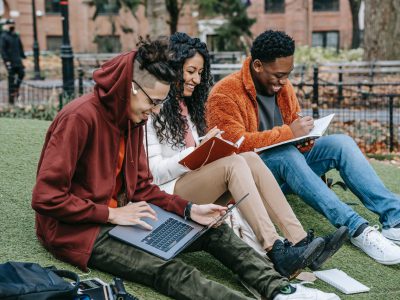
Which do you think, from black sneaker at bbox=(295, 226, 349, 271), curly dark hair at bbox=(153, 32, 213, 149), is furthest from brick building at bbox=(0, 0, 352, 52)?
black sneaker at bbox=(295, 226, 349, 271)

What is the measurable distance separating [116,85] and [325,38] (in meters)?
36.2

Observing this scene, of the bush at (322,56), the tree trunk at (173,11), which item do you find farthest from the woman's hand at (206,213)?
the bush at (322,56)

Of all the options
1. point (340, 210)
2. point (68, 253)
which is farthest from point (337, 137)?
point (68, 253)

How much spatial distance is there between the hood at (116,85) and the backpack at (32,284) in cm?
93

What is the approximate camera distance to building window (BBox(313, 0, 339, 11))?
3809 cm

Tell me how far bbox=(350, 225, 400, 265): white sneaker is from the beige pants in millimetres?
633

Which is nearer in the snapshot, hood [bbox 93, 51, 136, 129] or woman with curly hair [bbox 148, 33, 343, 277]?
hood [bbox 93, 51, 136, 129]

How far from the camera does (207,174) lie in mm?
4492

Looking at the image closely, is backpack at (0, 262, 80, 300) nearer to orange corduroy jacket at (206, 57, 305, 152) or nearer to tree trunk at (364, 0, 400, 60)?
orange corduroy jacket at (206, 57, 305, 152)

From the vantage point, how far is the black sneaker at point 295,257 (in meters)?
4.11

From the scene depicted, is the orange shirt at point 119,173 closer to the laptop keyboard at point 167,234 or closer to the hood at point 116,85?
the hood at point 116,85

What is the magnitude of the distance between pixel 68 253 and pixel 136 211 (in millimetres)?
430

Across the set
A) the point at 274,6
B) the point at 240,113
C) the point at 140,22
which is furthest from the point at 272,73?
the point at 274,6

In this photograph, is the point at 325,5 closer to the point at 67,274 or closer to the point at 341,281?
the point at 341,281
